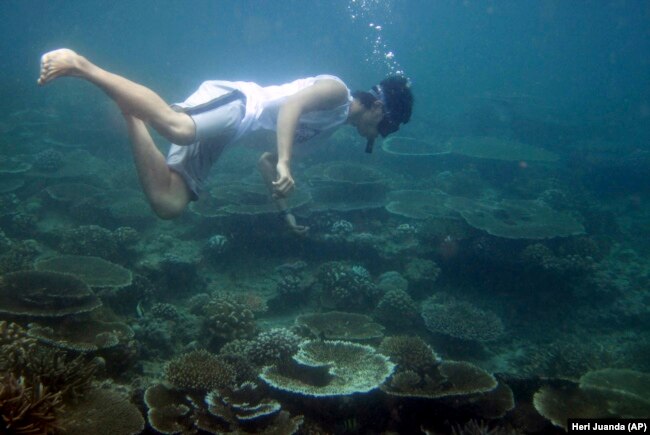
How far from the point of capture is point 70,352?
4617 mm

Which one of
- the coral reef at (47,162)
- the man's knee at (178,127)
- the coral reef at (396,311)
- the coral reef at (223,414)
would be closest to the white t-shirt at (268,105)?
the man's knee at (178,127)

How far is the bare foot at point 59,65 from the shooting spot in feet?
11.3

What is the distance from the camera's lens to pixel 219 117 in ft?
13.8

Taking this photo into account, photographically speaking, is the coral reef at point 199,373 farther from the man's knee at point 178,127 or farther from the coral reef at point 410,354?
the man's knee at point 178,127

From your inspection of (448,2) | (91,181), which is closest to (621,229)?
(91,181)

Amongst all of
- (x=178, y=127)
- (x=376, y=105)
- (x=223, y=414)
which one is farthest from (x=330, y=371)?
(x=376, y=105)

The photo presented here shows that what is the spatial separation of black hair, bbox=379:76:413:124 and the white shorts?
1.97 metres

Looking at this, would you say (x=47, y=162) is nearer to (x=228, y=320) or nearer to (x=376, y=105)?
(x=228, y=320)

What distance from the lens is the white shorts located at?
4133 mm

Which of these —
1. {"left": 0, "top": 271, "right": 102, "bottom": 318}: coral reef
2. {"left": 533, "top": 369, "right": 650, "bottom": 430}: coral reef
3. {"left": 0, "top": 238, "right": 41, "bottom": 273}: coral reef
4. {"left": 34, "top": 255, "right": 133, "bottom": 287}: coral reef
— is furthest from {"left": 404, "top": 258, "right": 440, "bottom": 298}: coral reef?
{"left": 0, "top": 238, "right": 41, "bottom": 273}: coral reef

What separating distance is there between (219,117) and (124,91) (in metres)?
0.93

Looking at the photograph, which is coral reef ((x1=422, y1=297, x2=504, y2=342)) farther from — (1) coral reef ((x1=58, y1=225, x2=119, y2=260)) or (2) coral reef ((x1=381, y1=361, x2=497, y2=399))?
(1) coral reef ((x1=58, y1=225, x2=119, y2=260))

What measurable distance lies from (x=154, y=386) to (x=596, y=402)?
16.1 ft

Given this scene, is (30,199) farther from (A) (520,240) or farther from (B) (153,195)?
(A) (520,240)
